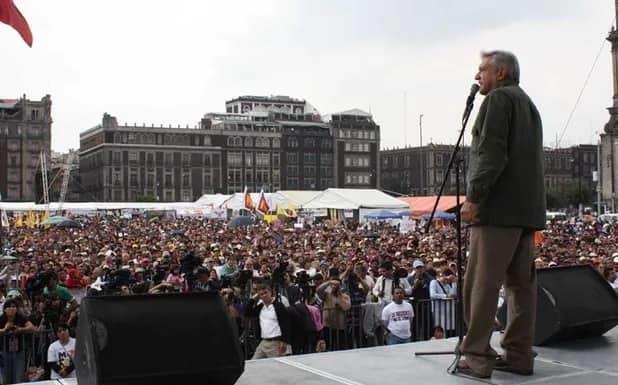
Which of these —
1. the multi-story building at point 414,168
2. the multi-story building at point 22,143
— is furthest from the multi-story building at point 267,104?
the multi-story building at point 22,143

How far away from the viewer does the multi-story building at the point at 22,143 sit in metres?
124

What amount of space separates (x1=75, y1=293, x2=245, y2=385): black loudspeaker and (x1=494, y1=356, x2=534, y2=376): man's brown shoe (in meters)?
1.48

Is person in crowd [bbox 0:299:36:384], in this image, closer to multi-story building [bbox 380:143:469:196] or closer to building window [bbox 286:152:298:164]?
building window [bbox 286:152:298:164]

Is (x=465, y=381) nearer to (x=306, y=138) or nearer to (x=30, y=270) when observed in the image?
(x=30, y=270)

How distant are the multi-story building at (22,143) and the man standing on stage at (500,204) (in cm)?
12701

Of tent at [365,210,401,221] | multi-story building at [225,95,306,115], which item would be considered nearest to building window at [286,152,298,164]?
multi-story building at [225,95,306,115]

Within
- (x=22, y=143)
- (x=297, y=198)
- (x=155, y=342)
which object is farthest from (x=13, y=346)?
(x=22, y=143)

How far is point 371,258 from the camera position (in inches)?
682

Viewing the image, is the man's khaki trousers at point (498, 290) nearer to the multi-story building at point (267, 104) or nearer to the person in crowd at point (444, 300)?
the person in crowd at point (444, 300)

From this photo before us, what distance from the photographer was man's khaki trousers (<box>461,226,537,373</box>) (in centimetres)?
406

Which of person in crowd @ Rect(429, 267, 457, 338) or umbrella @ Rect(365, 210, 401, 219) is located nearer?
person in crowd @ Rect(429, 267, 457, 338)

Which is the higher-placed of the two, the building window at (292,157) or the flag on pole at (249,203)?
the building window at (292,157)

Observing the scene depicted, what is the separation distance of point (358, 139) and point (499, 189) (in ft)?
453

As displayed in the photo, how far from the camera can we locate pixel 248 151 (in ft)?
446
